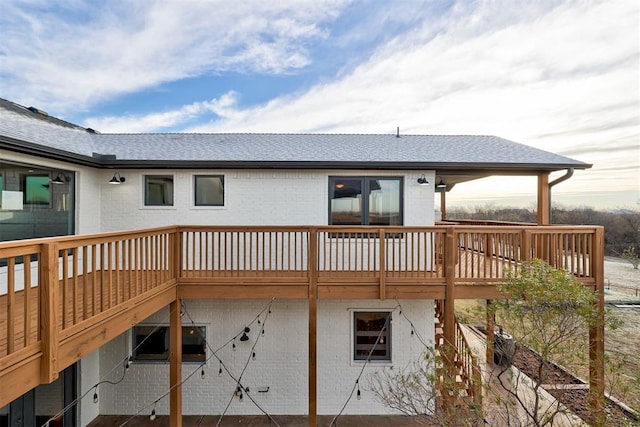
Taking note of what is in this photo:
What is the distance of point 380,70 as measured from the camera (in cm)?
1308

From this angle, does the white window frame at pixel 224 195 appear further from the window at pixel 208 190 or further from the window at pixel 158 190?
the window at pixel 158 190

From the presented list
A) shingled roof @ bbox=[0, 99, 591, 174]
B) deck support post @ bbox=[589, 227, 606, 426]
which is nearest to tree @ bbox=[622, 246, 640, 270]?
shingled roof @ bbox=[0, 99, 591, 174]

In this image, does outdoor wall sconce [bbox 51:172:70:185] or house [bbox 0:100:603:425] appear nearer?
outdoor wall sconce [bbox 51:172:70:185]

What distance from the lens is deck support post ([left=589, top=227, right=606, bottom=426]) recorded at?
4172 millimetres

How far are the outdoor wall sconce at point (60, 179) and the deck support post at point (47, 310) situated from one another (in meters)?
3.55

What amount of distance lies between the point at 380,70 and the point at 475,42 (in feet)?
12.2

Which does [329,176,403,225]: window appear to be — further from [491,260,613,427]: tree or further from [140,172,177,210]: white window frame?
[140,172,177,210]: white window frame

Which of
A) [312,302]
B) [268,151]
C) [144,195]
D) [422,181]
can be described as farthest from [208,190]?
[422,181]

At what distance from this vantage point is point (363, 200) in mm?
6551

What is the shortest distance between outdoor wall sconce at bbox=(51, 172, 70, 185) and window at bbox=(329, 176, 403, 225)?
205 inches

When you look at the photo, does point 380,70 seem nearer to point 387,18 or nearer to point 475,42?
point 387,18

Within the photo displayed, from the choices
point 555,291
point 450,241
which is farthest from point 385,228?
point 555,291

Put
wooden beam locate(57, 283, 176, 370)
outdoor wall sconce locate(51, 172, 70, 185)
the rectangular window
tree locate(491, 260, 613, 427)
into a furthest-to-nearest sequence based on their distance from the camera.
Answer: outdoor wall sconce locate(51, 172, 70, 185) < the rectangular window < tree locate(491, 260, 613, 427) < wooden beam locate(57, 283, 176, 370)

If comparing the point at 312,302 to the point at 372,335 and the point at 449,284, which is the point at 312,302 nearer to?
the point at 372,335
